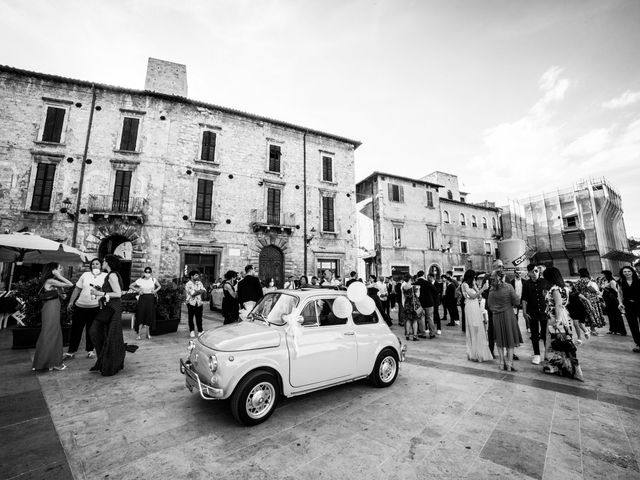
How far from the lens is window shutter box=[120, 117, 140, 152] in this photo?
53.1 ft

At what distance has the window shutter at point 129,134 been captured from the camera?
1617cm

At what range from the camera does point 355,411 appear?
352 cm

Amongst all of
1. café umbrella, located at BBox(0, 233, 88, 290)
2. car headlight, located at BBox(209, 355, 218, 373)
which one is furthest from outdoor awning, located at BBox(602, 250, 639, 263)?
café umbrella, located at BBox(0, 233, 88, 290)

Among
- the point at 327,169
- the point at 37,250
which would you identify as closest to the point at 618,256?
the point at 327,169

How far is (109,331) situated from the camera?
4.83 meters

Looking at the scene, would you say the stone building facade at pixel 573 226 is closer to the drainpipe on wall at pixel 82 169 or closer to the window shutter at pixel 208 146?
the window shutter at pixel 208 146

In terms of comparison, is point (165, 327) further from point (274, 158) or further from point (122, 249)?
point (274, 158)

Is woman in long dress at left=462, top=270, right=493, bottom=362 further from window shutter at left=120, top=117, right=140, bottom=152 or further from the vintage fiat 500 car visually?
window shutter at left=120, top=117, right=140, bottom=152

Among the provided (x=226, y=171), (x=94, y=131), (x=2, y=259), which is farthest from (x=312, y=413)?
(x=94, y=131)

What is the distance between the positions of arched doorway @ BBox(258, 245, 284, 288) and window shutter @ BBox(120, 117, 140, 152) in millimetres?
10132

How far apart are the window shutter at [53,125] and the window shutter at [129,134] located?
3017 mm

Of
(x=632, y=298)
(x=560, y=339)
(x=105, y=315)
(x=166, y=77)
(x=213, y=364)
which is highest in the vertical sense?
(x=166, y=77)

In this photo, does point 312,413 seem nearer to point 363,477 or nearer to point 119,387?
point 363,477

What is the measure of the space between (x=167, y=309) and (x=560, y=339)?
9894 mm
